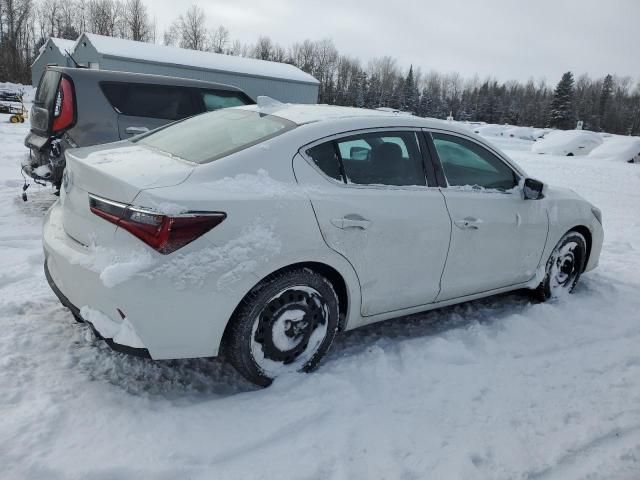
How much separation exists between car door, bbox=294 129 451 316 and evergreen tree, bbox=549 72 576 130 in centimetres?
7569

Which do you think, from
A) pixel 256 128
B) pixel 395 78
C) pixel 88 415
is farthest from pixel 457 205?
pixel 395 78

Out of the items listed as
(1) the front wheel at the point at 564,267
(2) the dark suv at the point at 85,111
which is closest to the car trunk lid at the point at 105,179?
(2) the dark suv at the point at 85,111

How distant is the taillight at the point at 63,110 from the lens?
5.46 metres

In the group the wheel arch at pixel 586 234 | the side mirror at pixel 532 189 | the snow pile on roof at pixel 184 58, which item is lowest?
the wheel arch at pixel 586 234

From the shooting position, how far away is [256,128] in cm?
310

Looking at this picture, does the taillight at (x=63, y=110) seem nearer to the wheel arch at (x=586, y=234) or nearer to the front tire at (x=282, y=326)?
the front tire at (x=282, y=326)

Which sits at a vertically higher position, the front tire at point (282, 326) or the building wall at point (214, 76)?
the building wall at point (214, 76)

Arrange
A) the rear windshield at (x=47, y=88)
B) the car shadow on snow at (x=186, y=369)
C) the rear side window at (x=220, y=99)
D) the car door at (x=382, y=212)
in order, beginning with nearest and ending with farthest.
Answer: the car shadow on snow at (x=186, y=369) → the car door at (x=382, y=212) → the rear windshield at (x=47, y=88) → the rear side window at (x=220, y=99)

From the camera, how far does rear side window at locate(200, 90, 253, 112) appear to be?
22.8ft

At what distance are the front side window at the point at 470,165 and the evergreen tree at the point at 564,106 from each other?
7483 cm

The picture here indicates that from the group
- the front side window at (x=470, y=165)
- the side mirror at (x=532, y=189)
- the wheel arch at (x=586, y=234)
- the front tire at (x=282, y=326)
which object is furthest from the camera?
the wheel arch at (x=586, y=234)

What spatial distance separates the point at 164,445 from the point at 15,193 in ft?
18.8

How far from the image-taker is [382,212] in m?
2.98

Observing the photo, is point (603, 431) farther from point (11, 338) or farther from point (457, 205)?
point (11, 338)
